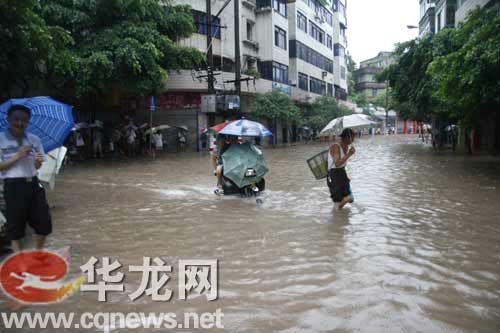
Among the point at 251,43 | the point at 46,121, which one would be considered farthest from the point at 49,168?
the point at 251,43

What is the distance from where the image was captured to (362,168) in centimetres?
1602

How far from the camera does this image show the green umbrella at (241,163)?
8906 mm

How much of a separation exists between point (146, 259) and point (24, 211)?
56.8 inches

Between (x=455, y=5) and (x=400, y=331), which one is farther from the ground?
(x=455, y=5)

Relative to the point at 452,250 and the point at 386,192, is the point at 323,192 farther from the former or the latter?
the point at 452,250

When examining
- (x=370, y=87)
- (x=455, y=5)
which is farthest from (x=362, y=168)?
(x=370, y=87)

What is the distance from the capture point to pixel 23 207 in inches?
172

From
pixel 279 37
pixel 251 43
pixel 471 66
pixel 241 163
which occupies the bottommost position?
pixel 241 163

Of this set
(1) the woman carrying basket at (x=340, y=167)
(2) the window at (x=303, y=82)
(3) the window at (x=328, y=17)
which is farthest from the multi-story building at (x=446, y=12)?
(1) the woman carrying basket at (x=340, y=167)

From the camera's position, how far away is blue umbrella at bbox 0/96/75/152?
564 cm

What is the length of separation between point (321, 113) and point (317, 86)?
7332 mm

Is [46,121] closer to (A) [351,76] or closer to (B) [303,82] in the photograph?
(B) [303,82]

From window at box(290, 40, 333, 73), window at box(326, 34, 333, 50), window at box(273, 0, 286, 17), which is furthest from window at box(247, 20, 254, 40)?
window at box(326, 34, 333, 50)

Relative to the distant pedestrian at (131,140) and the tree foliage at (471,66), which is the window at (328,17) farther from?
the distant pedestrian at (131,140)
